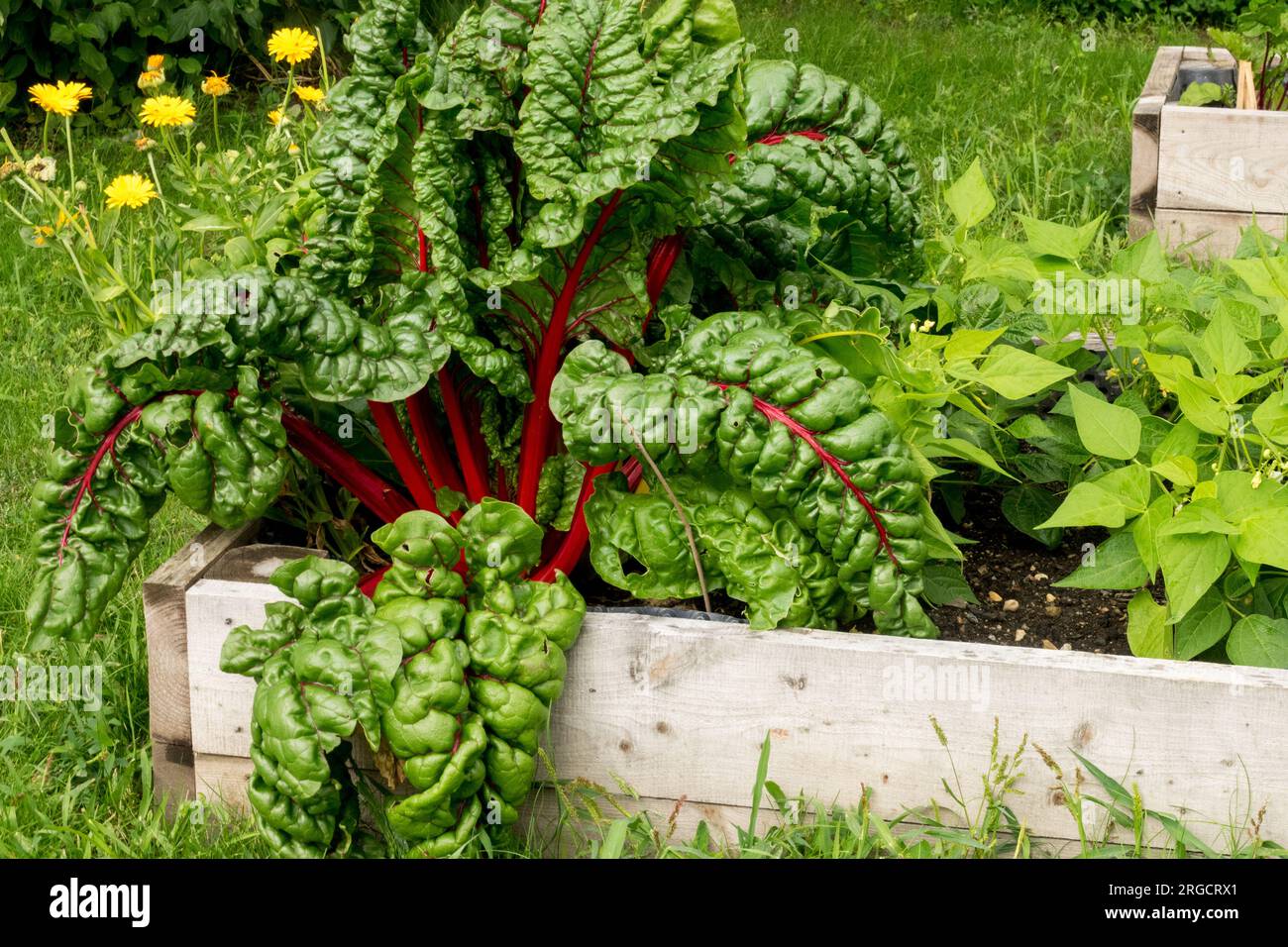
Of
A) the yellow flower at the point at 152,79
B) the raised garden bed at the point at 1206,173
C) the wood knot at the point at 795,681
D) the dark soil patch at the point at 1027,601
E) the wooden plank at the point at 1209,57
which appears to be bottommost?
the dark soil patch at the point at 1027,601

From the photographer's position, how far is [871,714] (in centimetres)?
190

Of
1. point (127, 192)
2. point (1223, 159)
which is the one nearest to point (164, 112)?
point (127, 192)

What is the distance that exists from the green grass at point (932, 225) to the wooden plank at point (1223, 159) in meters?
0.28

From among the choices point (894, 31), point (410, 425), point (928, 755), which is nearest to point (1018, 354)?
point (928, 755)

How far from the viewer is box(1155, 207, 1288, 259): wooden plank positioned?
3.69 metres

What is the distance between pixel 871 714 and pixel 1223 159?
238cm

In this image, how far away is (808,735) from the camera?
1.92 metres

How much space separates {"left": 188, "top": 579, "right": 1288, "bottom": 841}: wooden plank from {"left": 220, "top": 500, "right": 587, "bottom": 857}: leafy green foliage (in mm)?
110

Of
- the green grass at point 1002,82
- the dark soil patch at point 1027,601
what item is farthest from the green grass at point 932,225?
the dark soil patch at point 1027,601

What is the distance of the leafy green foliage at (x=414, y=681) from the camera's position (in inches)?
70.5

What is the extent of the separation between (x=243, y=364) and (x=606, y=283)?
1.74 feet

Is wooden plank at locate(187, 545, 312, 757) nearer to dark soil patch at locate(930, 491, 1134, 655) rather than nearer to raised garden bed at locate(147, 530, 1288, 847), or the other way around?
raised garden bed at locate(147, 530, 1288, 847)

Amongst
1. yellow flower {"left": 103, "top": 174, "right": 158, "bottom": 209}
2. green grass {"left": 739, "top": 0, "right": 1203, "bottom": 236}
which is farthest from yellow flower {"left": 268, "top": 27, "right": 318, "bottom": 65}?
green grass {"left": 739, "top": 0, "right": 1203, "bottom": 236}

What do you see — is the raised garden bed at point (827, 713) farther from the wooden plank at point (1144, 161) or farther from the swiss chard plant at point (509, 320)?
the wooden plank at point (1144, 161)
